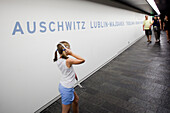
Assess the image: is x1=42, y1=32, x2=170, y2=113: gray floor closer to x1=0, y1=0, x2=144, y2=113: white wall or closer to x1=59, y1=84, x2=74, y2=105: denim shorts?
x1=0, y1=0, x2=144, y2=113: white wall

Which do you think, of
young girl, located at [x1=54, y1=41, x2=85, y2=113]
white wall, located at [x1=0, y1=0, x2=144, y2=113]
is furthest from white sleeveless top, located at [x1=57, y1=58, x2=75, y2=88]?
white wall, located at [x1=0, y1=0, x2=144, y2=113]

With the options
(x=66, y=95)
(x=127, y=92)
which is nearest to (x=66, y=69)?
(x=66, y=95)

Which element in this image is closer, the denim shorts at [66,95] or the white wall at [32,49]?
the denim shorts at [66,95]

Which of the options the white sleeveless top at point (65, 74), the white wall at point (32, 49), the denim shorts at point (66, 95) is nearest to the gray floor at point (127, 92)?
the white wall at point (32, 49)

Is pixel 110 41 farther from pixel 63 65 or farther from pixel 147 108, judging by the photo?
pixel 63 65

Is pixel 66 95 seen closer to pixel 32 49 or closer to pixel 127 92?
pixel 32 49

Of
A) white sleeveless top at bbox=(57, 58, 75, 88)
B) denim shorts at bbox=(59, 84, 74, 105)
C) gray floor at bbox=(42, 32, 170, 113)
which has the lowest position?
gray floor at bbox=(42, 32, 170, 113)

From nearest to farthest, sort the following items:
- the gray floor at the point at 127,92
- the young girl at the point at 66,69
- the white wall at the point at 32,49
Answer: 1. the young girl at the point at 66,69
2. the white wall at the point at 32,49
3. the gray floor at the point at 127,92

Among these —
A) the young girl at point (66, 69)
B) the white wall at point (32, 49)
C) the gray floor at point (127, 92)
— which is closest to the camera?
the young girl at point (66, 69)

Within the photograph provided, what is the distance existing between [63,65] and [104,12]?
3.18m

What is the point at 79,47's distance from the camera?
2.77 m

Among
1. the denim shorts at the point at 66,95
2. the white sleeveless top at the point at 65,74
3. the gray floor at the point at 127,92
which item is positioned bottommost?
the gray floor at the point at 127,92

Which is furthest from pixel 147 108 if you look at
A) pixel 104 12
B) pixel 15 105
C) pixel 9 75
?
pixel 104 12

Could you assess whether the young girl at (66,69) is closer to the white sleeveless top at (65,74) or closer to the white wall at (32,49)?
the white sleeveless top at (65,74)
